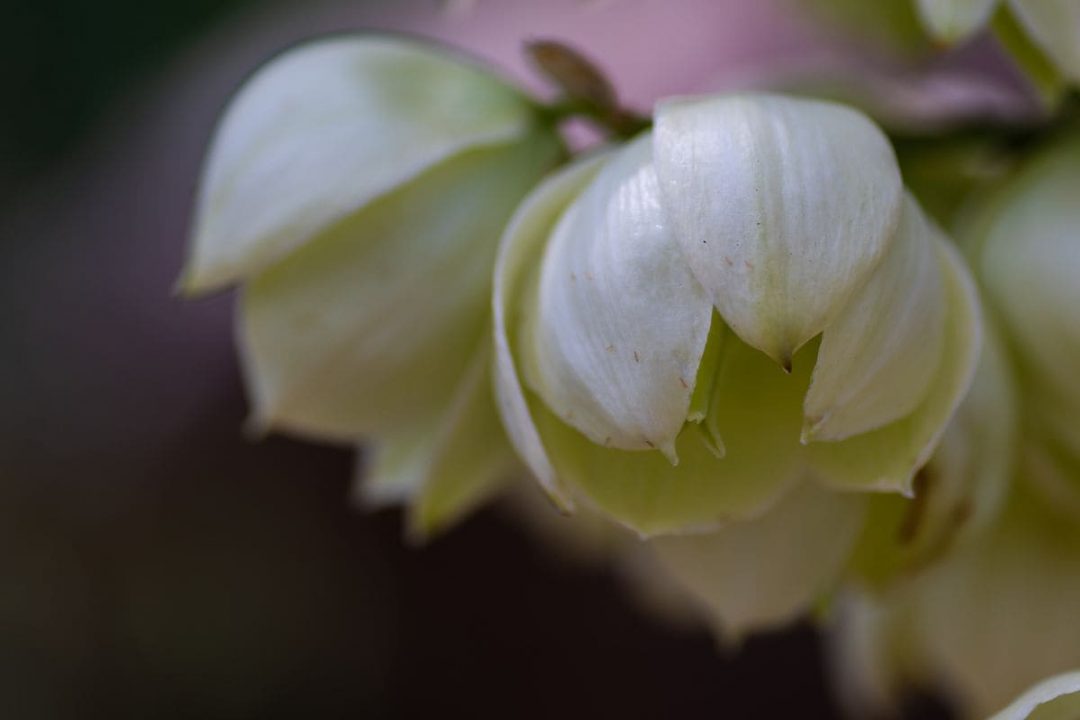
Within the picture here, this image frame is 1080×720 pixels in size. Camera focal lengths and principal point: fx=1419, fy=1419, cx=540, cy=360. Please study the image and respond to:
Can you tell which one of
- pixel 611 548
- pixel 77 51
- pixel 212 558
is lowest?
pixel 212 558

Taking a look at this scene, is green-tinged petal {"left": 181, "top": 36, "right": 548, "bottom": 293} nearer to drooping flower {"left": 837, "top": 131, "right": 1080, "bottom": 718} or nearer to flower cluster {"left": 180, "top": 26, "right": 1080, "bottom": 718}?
flower cluster {"left": 180, "top": 26, "right": 1080, "bottom": 718}

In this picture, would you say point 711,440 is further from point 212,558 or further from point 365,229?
point 212,558

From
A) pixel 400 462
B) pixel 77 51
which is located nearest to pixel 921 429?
pixel 400 462

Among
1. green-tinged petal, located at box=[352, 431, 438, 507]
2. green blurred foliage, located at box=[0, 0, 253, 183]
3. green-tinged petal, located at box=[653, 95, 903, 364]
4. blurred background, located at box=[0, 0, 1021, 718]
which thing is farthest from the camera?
green blurred foliage, located at box=[0, 0, 253, 183]

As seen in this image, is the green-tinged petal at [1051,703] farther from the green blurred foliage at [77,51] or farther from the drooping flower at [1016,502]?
the green blurred foliage at [77,51]

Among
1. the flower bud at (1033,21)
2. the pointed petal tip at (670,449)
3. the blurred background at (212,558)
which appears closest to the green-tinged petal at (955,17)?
the flower bud at (1033,21)

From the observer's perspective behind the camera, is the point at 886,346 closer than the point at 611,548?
Yes

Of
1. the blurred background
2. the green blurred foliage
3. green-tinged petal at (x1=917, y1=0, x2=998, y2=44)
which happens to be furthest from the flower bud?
the green blurred foliage
